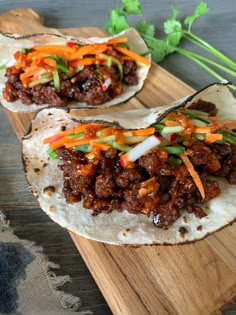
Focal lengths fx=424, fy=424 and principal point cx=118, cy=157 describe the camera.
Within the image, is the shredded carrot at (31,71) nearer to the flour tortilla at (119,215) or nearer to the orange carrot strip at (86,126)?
the flour tortilla at (119,215)

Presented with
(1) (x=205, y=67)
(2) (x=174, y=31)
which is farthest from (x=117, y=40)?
(1) (x=205, y=67)

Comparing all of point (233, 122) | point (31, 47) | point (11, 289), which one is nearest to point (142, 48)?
point (31, 47)

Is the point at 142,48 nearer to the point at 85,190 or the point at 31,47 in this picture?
the point at 31,47

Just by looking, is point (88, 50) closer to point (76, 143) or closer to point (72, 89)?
point (72, 89)

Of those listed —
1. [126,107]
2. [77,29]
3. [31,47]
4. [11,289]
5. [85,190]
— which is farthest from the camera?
[77,29]

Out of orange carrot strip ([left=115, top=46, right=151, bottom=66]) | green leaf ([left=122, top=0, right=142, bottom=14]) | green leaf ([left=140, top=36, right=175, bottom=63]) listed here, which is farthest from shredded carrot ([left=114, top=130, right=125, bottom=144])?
green leaf ([left=122, top=0, right=142, bottom=14])
